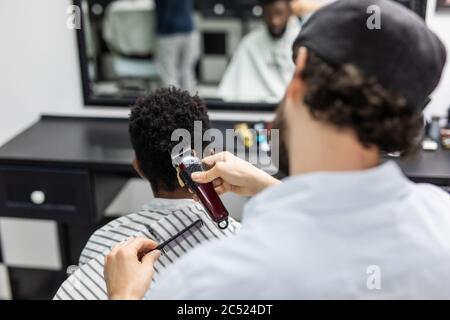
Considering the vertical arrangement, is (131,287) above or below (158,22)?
below

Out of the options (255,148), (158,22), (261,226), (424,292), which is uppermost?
(158,22)

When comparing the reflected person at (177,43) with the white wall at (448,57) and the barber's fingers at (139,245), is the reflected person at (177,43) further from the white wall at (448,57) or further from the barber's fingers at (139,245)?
the barber's fingers at (139,245)

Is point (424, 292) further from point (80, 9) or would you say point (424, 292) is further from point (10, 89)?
point (10, 89)

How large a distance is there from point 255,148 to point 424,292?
1130mm

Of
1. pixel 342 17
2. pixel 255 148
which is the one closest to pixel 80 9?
pixel 255 148

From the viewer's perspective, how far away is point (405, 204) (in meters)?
0.71

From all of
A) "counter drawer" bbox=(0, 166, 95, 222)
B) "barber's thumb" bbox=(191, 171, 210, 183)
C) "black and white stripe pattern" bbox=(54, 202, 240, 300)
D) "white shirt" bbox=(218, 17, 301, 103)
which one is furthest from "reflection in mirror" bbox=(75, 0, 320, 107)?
"barber's thumb" bbox=(191, 171, 210, 183)

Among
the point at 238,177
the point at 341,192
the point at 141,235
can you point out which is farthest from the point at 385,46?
the point at 141,235

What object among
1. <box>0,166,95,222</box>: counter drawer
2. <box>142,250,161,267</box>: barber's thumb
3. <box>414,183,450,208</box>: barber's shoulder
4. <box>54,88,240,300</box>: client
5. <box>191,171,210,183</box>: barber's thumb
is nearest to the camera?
<box>414,183,450,208</box>: barber's shoulder

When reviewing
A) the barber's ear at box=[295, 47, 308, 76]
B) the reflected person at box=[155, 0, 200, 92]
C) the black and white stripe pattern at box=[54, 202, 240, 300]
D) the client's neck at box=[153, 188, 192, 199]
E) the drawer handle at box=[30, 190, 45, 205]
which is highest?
the barber's ear at box=[295, 47, 308, 76]

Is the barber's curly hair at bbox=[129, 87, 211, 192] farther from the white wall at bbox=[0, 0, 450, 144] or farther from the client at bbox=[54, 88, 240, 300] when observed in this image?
the white wall at bbox=[0, 0, 450, 144]

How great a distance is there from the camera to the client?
3.84ft

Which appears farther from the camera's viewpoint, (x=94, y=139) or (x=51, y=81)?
(x=51, y=81)

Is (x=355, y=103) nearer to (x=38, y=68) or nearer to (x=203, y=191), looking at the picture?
(x=203, y=191)
